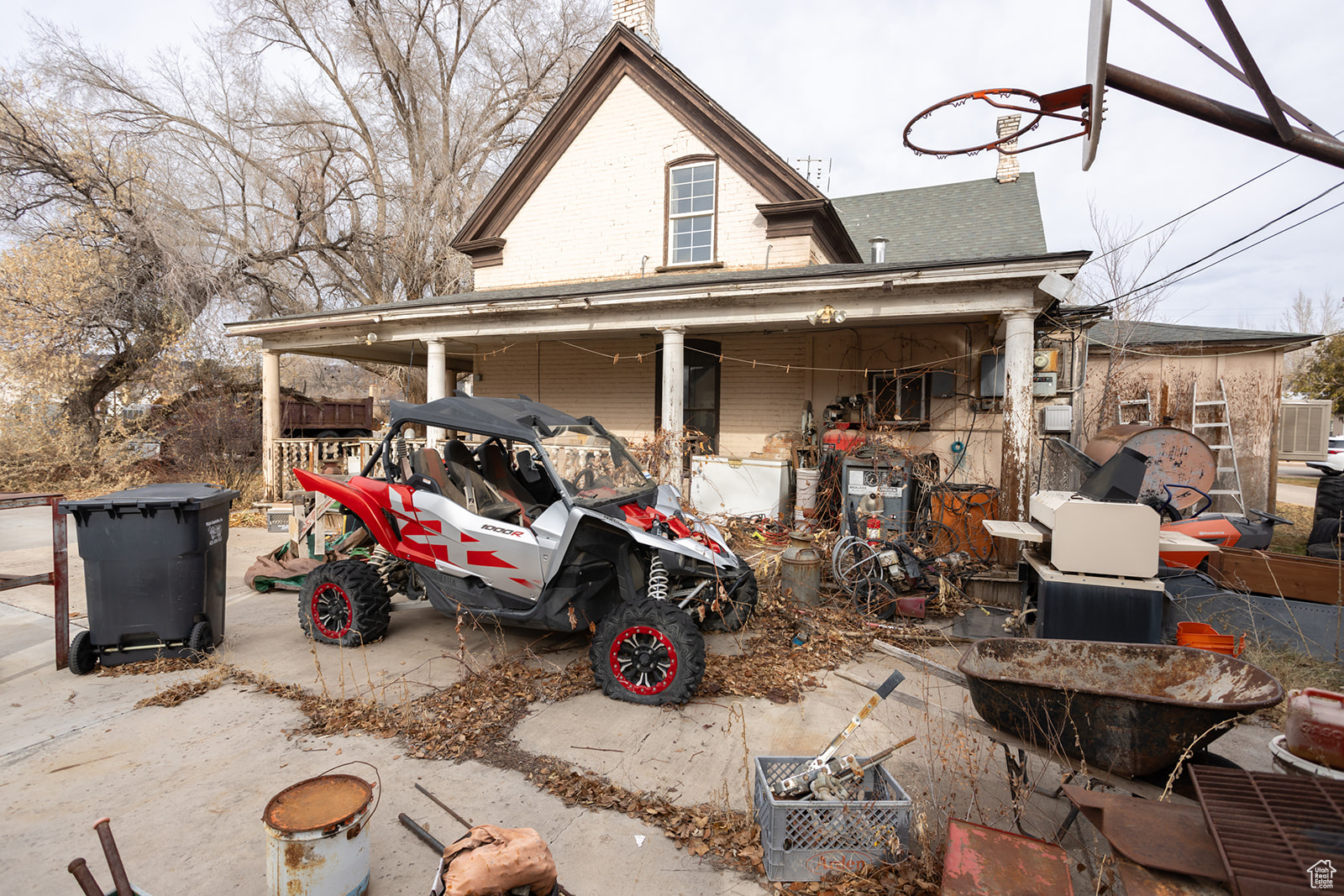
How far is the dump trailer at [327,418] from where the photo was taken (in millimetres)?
16750

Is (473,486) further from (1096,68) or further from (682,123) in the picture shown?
(682,123)

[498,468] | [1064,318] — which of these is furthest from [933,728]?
[1064,318]

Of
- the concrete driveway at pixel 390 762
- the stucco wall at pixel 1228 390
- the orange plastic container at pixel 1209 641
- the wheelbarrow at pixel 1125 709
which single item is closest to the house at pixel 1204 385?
the stucco wall at pixel 1228 390

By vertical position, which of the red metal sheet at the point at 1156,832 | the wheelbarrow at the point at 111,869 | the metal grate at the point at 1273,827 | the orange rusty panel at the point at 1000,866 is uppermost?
the metal grate at the point at 1273,827

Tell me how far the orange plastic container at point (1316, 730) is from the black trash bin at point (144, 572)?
6438 mm

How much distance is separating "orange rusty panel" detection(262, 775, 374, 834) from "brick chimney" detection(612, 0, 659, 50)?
44.2 ft

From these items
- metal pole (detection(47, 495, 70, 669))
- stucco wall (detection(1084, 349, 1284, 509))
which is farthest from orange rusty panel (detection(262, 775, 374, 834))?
stucco wall (detection(1084, 349, 1284, 509))

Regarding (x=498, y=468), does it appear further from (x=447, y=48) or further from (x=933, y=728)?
(x=447, y=48)

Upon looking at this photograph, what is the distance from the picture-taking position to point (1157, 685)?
309 centimetres

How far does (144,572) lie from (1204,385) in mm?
14356

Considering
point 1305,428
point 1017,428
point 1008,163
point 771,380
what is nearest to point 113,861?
point 1017,428

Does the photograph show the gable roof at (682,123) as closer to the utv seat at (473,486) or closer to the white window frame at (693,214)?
the white window frame at (693,214)

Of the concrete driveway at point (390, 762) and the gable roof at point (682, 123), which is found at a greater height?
the gable roof at point (682, 123)

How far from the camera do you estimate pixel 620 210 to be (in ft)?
40.6
